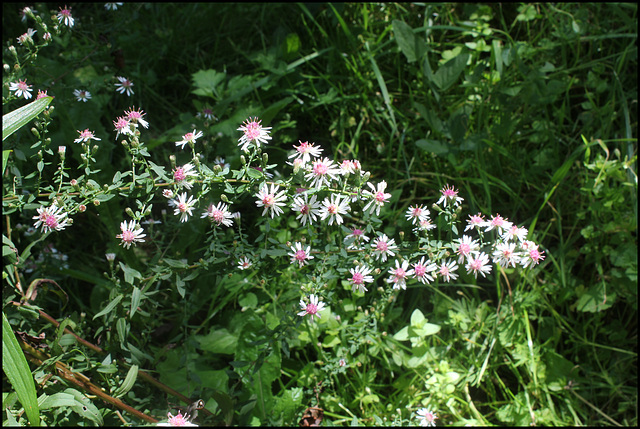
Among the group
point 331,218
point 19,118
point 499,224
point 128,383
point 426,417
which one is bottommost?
point 426,417

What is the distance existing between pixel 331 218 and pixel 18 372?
65cm

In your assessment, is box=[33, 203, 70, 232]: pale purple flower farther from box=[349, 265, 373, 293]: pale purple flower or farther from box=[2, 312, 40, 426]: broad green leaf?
box=[349, 265, 373, 293]: pale purple flower

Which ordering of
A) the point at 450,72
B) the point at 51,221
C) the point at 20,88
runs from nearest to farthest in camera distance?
the point at 51,221
the point at 20,88
the point at 450,72

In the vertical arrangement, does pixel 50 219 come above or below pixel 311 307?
above

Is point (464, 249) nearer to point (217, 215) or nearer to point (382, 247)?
point (382, 247)

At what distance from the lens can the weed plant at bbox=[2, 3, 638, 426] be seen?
3.70 feet

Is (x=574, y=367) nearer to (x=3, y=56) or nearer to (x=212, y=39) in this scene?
(x=212, y=39)

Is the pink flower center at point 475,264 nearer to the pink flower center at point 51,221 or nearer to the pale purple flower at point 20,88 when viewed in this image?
the pink flower center at point 51,221

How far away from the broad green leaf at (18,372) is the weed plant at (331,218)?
17mm

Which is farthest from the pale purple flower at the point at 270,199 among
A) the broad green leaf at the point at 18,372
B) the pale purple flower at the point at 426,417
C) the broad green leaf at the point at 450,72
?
the broad green leaf at the point at 450,72

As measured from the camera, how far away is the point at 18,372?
919mm

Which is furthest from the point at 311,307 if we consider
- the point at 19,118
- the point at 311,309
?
the point at 19,118

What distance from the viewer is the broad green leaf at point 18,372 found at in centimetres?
92

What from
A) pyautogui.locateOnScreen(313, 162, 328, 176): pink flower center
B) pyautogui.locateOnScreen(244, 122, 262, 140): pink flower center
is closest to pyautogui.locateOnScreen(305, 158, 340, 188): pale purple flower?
pyautogui.locateOnScreen(313, 162, 328, 176): pink flower center
